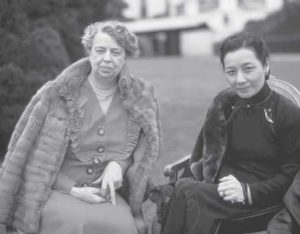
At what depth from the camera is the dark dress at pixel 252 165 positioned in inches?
121

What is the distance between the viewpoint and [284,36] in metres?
24.8

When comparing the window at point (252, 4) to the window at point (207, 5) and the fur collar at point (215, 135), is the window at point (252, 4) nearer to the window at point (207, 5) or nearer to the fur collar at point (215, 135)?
the window at point (207, 5)

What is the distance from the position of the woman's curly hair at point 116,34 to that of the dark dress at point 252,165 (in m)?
0.75

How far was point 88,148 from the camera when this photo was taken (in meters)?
3.56

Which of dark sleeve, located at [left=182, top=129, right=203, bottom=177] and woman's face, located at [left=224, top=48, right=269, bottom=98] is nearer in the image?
woman's face, located at [left=224, top=48, right=269, bottom=98]

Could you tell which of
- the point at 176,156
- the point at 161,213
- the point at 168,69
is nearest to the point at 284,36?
the point at 168,69

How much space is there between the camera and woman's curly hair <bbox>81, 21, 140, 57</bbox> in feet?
11.5

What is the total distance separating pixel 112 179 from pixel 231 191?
77 centimetres

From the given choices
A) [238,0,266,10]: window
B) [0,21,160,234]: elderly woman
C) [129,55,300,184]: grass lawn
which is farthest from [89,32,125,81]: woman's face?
[238,0,266,10]: window

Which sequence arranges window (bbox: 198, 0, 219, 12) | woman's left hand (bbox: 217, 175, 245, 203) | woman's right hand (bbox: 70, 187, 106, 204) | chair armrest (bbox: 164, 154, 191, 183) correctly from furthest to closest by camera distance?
window (bbox: 198, 0, 219, 12) < chair armrest (bbox: 164, 154, 191, 183) < woman's right hand (bbox: 70, 187, 106, 204) < woman's left hand (bbox: 217, 175, 245, 203)

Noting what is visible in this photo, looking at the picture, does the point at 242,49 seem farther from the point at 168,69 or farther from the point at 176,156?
the point at 168,69

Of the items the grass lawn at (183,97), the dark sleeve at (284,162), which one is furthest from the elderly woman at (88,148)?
the grass lawn at (183,97)

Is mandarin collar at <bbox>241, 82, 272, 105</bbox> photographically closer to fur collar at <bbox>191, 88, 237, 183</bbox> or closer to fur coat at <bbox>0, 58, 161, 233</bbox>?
fur collar at <bbox>191, 88, 237, 183</bbox>

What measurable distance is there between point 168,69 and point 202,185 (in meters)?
14.9
